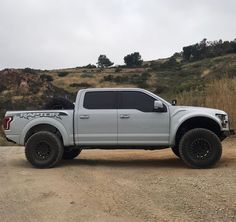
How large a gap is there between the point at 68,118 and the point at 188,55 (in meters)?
57.8

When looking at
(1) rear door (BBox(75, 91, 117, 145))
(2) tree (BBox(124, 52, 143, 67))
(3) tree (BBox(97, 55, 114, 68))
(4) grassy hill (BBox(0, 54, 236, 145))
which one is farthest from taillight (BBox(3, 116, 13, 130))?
(3) tree (BBox(97, 55, 114, 68))

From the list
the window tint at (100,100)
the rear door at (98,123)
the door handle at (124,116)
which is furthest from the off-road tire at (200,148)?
the window tint at (100,100)

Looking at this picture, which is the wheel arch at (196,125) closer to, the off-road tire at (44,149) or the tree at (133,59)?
the off-road tire at (44,149)

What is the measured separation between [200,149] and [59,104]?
353cm

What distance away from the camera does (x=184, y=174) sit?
11234 mm

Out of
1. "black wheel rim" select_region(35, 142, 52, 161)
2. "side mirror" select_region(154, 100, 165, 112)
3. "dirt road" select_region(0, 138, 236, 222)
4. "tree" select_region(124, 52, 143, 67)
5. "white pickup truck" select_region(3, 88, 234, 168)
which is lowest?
"dirt road" select_region(0, 138, 236, 222)

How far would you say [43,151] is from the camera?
1295 cm

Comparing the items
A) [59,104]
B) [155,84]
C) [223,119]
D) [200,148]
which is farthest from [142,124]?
[155,84]

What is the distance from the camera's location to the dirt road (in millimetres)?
7988

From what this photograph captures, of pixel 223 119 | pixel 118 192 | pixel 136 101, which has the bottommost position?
pixel 118 192

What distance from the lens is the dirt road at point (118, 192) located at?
26.2ft

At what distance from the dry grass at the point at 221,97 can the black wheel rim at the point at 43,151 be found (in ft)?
23.9

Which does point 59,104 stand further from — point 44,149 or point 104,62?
point 104,62

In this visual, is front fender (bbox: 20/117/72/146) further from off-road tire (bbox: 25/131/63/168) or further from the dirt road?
the dirt road
